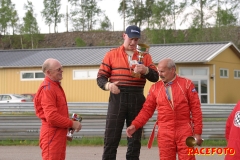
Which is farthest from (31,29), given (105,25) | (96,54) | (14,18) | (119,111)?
(119,111)

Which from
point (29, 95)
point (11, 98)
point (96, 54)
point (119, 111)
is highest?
point (96, 54)

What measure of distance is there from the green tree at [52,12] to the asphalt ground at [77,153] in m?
64.6

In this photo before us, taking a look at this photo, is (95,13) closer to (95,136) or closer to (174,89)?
(95,136)

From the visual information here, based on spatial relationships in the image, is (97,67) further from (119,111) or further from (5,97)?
(119,111)

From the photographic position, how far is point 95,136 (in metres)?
13.1

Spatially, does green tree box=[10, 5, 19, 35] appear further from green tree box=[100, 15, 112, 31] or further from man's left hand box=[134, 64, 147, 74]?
man's left hand box=[134, 64, 147, 74]

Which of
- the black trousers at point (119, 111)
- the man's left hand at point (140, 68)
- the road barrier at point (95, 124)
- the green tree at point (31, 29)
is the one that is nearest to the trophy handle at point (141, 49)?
the man's left hand at point (140, 68)

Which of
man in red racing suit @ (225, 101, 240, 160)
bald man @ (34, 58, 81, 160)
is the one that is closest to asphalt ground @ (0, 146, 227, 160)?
bald man @ (34, 58, 81, 160)

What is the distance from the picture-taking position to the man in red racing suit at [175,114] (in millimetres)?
6496

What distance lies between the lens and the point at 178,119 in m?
6.55

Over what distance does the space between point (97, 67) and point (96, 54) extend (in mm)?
2463

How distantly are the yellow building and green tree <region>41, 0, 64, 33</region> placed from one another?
36270 mm

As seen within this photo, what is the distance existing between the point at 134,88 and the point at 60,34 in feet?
220

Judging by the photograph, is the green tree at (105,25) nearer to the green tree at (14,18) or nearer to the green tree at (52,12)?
the green tree at (52,12)
